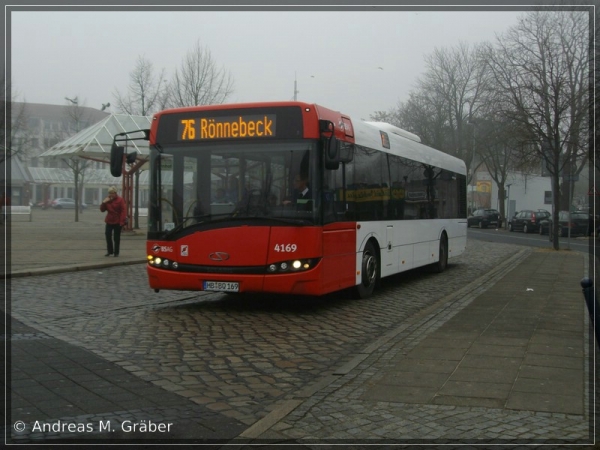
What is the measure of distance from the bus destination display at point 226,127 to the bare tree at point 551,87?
19.0m

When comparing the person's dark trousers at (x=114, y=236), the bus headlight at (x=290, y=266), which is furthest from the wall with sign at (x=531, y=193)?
the bus headlight at (x=290, y=266)

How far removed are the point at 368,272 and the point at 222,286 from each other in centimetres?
327

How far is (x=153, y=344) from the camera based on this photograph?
8.51 m

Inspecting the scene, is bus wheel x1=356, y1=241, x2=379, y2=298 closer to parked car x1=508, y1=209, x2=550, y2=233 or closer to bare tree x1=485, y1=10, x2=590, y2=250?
bare tree x1=485, y1=10, x2=590, y2=250

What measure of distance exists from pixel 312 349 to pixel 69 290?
6.28m

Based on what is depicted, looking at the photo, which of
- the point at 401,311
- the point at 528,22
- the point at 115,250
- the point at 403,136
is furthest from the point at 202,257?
the point at 528,22

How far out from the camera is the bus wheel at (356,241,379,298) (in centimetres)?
1271

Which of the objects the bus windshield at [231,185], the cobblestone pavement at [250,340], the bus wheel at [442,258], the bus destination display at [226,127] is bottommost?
the cobblestone pavement at [250,340]

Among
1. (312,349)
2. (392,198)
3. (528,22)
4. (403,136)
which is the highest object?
(528,22)

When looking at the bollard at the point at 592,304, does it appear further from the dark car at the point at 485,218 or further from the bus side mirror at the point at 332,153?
the dark car at the point at 485,218

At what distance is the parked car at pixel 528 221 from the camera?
5047 cm

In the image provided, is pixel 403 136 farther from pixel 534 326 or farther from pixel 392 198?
pixel 534 326

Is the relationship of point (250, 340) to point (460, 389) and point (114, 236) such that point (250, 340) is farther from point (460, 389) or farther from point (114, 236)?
point (114, 236)

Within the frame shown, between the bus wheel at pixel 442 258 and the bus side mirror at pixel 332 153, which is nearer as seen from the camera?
the bus side mirror at pixel 332 153
